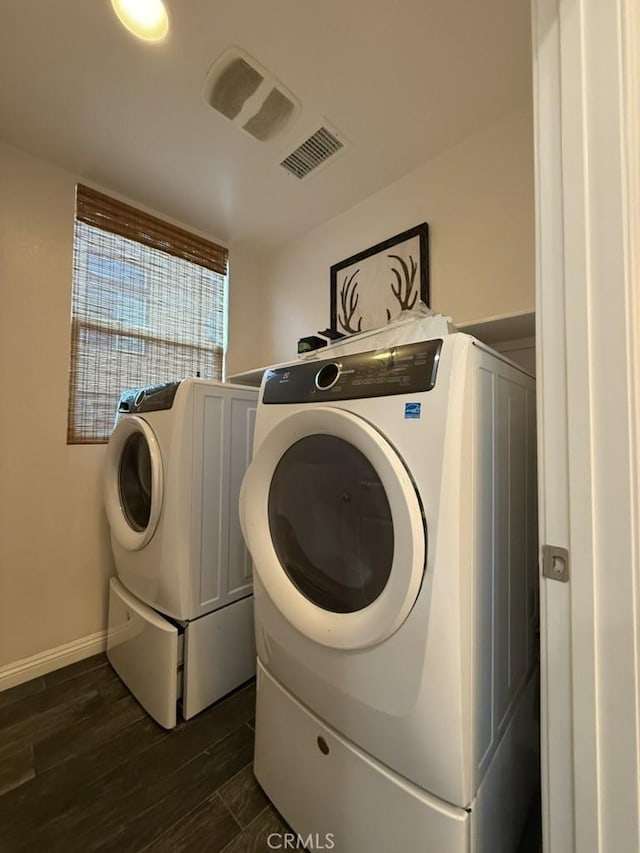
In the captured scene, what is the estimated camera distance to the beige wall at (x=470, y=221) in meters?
1.42

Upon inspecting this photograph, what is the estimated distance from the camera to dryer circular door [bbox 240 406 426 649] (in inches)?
27.5

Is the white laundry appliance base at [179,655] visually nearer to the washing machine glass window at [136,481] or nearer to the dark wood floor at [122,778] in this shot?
the dark wood floor at [122,778]

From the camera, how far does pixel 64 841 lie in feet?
3.20

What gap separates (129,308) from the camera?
195 centimetres

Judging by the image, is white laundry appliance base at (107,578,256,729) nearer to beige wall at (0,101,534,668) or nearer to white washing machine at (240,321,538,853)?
beige wall at (0,101,534,668)

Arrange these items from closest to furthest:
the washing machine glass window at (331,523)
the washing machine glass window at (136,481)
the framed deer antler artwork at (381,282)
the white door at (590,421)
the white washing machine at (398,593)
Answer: the white door at (590,421) < the white washing machine at (398,593) < the washing machine glass window at (331,523) < the washing machine glass window at (136,481) < the framed deer antler artwork at (381,282)

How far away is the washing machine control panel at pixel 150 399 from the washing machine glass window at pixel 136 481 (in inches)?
4.9

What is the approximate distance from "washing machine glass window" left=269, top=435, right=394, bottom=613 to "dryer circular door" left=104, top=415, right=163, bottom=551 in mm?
686

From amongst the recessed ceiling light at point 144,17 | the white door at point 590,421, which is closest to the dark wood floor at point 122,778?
the white door at point 590,421

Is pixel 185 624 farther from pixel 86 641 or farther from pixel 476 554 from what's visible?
pixel 476 554

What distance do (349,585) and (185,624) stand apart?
0.86m

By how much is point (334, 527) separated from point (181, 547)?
738 millimetres

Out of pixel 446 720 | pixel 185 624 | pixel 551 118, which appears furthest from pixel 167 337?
pixel 446 720

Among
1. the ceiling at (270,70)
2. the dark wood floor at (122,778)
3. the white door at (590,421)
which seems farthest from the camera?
the ceiling at (270,70)
